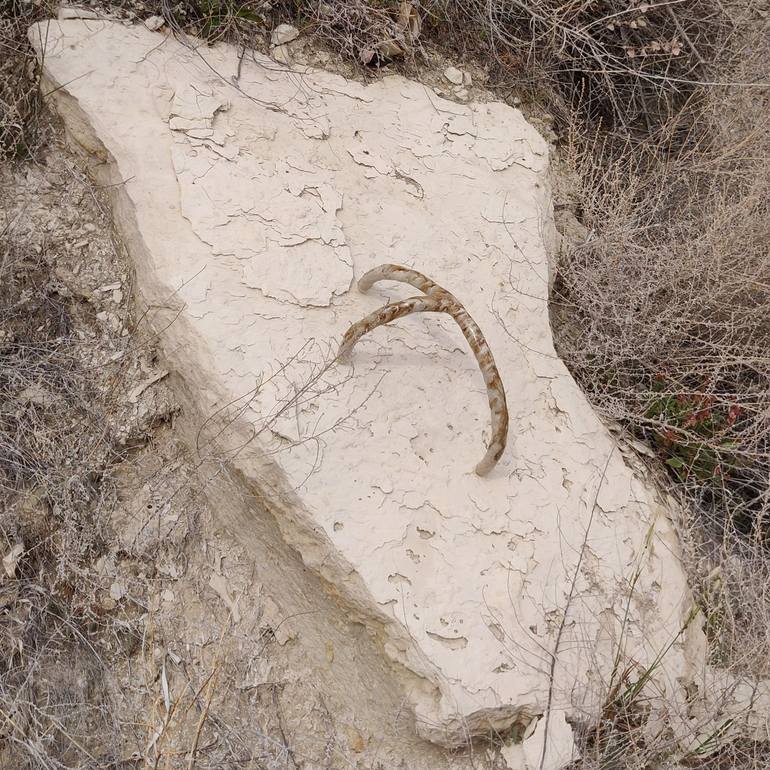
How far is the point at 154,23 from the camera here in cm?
234

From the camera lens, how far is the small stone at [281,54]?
98.5 inches

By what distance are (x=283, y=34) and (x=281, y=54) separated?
0.28ft

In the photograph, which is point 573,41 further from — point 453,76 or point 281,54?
point 281,54

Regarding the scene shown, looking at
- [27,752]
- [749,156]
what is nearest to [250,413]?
[27,752]

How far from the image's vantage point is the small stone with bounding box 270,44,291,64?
2502mm

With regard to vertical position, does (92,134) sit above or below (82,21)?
below

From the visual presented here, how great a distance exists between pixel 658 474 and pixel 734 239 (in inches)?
35.1

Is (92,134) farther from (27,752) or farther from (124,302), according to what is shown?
(27,752)

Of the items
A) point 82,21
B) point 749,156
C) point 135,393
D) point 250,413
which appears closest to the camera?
point 250,413

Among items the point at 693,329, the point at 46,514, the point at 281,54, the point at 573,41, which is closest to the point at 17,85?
the point at 281,54

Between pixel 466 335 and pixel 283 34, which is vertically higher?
pixel 283 34

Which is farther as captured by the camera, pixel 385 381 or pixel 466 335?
pixel 385 381

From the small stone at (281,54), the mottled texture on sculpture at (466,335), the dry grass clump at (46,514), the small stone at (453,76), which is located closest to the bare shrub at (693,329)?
the small stone at (453,76)

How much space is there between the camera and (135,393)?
6.68 ft
